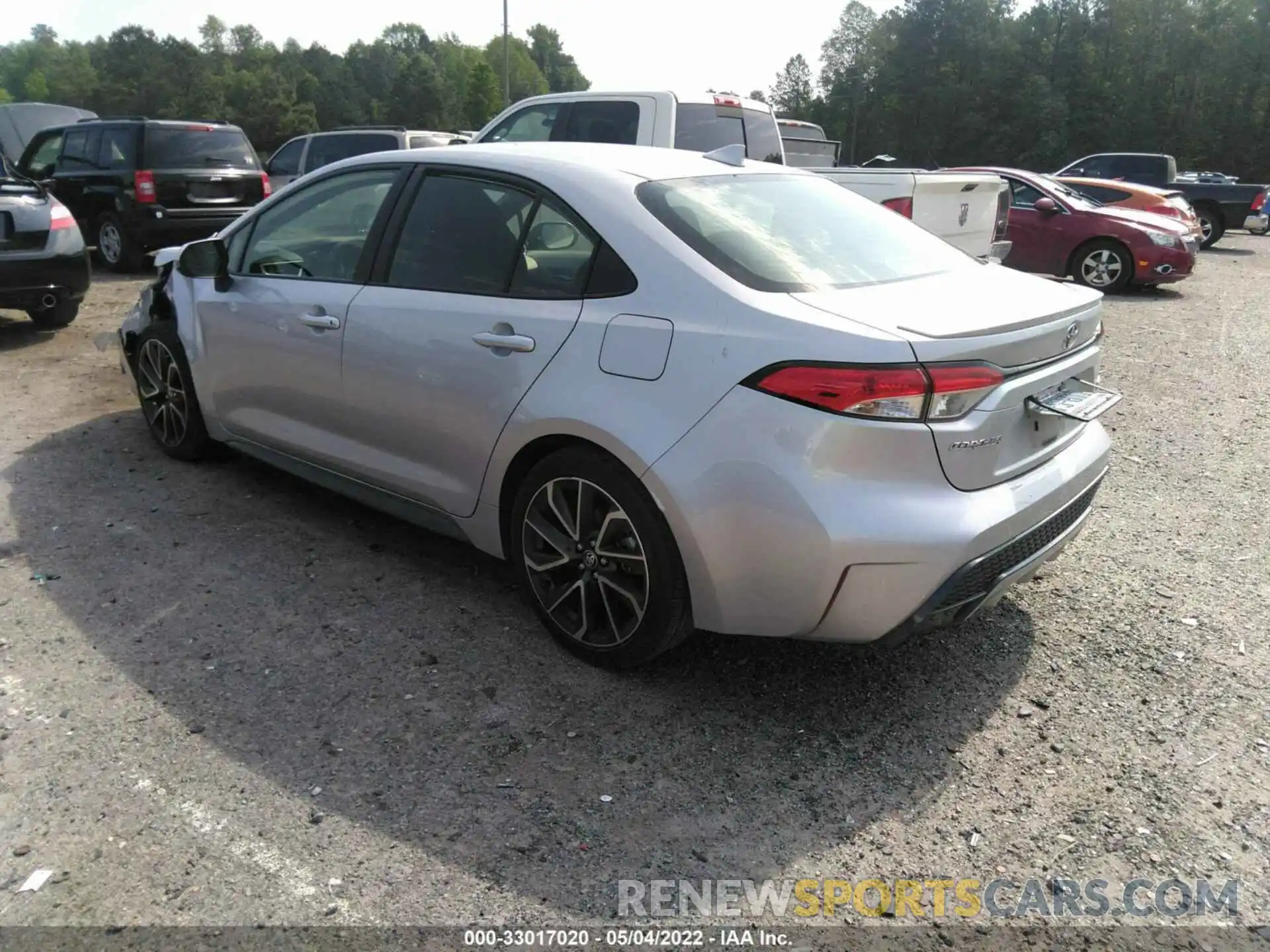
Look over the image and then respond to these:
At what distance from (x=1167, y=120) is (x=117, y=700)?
231ft

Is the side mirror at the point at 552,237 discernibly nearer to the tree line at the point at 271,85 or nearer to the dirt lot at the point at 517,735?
the dirt lot at the point at 517,735

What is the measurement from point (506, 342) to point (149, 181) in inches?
393

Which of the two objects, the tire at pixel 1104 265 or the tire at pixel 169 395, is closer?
the tire at pixel 169 395

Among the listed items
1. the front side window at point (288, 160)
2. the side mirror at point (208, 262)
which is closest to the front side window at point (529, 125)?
the side mirror at point (208, 262)

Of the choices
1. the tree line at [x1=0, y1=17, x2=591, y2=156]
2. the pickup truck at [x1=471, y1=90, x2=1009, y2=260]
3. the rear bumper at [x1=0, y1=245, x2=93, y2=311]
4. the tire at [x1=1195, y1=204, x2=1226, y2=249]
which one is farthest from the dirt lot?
the tree line at [x1=0, y1=17, x2=591, y2=156]

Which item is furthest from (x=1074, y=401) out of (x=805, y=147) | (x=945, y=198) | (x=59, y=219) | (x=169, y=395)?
(x=805, y=147)

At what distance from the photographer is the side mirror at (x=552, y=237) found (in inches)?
127

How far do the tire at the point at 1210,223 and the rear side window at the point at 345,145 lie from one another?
1640 centimetres

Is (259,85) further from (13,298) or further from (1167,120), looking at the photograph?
(13,298)

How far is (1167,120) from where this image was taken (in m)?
60.0

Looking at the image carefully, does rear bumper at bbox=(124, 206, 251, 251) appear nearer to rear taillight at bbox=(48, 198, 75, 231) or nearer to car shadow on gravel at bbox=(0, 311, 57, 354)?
car shadow on gravel at bbox=(0, 311, 57, 354)

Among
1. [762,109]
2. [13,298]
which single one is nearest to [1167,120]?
[762,109]

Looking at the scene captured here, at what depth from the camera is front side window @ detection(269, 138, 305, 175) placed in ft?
47.3

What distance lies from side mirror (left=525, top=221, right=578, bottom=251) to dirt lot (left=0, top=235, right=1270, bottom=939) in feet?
4.49
